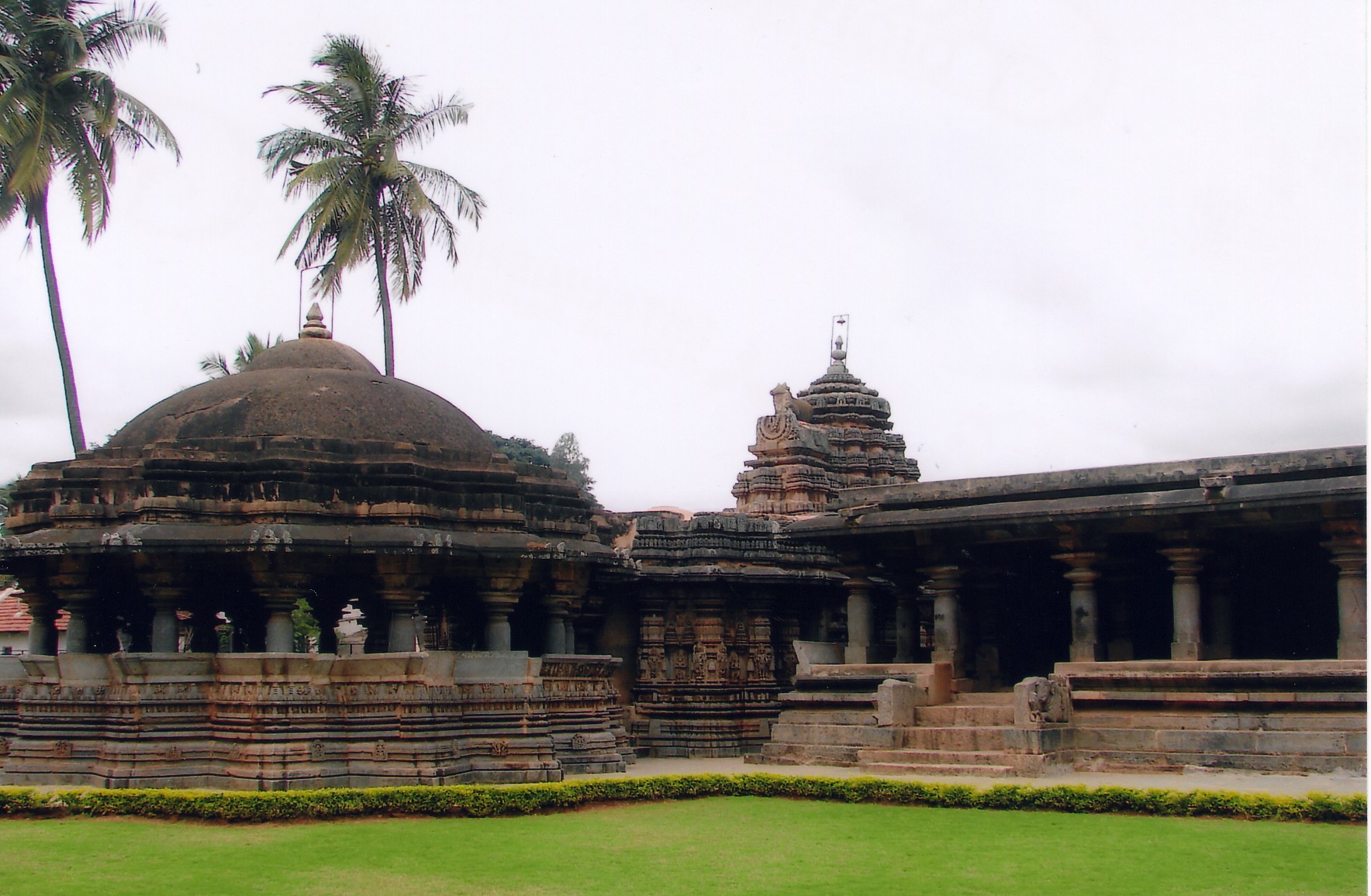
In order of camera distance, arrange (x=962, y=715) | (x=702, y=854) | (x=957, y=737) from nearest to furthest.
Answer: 1. (x=702, y=854)
2. (x=957, y=737)
3. (x=962, y=715)

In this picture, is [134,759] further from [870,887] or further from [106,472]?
[870,887]

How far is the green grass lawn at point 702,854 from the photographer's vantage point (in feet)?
32.0

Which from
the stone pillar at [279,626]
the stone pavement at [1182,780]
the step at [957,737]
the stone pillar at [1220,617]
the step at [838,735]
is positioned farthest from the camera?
the stone pillar at [1220,617]

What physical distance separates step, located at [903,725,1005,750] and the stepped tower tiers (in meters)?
14.5

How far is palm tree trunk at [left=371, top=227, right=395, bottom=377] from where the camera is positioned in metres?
26.6

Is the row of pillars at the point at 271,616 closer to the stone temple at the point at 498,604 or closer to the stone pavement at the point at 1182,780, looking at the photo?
the stone temple at the point at 498,604

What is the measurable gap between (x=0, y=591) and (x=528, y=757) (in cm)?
2606

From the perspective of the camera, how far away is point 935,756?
15273 mm

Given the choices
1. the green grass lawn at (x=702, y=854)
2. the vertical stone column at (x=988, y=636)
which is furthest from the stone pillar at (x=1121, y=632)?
the green grass lawn at (x=702, y=854)

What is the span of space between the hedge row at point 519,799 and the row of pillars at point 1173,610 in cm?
401

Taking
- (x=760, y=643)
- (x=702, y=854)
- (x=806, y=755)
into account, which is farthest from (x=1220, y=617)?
(x=702, y=854)

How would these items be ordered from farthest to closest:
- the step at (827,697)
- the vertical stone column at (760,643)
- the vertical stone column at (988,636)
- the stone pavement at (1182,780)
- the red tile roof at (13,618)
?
the red tile roof at (13,618) → the vertical stone column at (760,643) → the vertical stone column at (988,636) → the step at (827,697) → the stone pavement at (1182,780)

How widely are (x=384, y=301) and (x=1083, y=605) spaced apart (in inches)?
554

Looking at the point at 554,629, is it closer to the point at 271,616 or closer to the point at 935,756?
the point at 271,616
